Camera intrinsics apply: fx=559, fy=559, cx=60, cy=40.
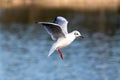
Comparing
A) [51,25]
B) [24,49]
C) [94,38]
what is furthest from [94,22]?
[51,25]

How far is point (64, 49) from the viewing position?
24.0 m

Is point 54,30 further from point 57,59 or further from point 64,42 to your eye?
point 57,59

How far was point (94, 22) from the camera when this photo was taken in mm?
34562

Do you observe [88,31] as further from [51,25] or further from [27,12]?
[51,25]

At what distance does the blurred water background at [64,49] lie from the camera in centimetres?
1873

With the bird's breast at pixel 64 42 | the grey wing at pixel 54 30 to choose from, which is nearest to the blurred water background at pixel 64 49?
the grey wing at pixel 54 30

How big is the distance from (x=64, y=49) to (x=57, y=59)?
2.68 metres

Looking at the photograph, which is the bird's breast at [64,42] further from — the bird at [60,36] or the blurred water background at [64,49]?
the blurred water background at [64,49]

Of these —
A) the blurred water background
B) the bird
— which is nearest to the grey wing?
the bird

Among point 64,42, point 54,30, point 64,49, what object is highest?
point 54,30

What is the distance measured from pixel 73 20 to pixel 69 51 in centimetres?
1138

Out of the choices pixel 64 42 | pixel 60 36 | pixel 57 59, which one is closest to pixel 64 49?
pixel 57 59

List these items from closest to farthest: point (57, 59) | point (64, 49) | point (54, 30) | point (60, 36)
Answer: point (54, 30), point (60, 36), point (57, 59), point (64, 49)

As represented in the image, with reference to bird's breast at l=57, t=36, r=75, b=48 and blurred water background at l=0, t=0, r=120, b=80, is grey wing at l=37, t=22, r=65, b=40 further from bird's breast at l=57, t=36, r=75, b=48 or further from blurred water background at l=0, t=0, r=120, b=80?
blurred water background at l=0, t=0, r=120, b=80
